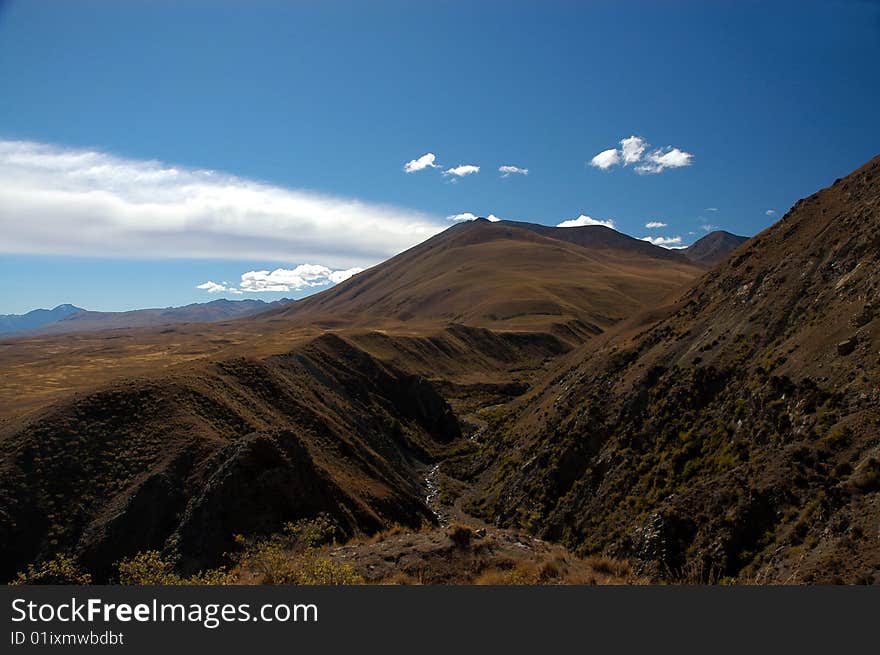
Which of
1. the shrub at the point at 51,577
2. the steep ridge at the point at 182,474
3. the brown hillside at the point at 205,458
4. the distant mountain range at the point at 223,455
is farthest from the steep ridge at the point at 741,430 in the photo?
the shrub at the point at 51,577

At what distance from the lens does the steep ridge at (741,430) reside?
17.3 metres

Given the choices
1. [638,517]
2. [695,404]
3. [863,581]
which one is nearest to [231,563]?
[638,517]

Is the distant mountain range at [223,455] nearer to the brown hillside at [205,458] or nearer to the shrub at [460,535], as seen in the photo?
the brown hillside at [205,458]

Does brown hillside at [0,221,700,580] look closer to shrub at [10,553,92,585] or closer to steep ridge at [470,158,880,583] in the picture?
shrub at [10,553,92,585]

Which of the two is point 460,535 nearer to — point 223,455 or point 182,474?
point 223,455

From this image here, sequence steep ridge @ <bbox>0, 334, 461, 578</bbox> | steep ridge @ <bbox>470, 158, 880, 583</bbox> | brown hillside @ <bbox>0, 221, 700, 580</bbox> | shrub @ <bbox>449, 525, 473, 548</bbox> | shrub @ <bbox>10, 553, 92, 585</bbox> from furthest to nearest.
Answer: brown hillside @ <bbox>0, 221, 700, 580</bbox> → steep ridge @ <bbox>0, 334, 461, 578</bbox> → shrub @ <bbox>10, 553, 92, 585</bbox> → shrub @ <bbox>449, 525, 473, 548</bbox> → steep ridge @ <bbox>470, 158, 880, 583</bbox>

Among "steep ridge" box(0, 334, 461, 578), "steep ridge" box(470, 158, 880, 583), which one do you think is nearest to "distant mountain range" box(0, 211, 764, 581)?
"steep ridge" box(0, 334, 461, 578)

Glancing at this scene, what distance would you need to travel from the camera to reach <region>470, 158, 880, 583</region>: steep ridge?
17297 mm

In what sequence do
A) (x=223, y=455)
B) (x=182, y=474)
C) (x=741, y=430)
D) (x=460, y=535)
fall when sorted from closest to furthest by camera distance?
1. (x=460, y=535)
2. (x=741, y=430)
3. (x=182, y=474)
4. (x=223, y=455)

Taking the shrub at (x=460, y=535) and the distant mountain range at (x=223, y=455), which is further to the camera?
the distant mountain range at (x=223, y=455)

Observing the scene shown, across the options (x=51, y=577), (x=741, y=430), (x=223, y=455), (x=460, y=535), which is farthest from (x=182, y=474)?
(x=741, y=430)

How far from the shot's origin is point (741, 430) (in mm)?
25953

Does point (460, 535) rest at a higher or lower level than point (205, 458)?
lower

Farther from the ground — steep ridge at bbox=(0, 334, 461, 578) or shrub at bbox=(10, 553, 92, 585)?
steep ridge at bbox=(0, 334, 461, 578)
